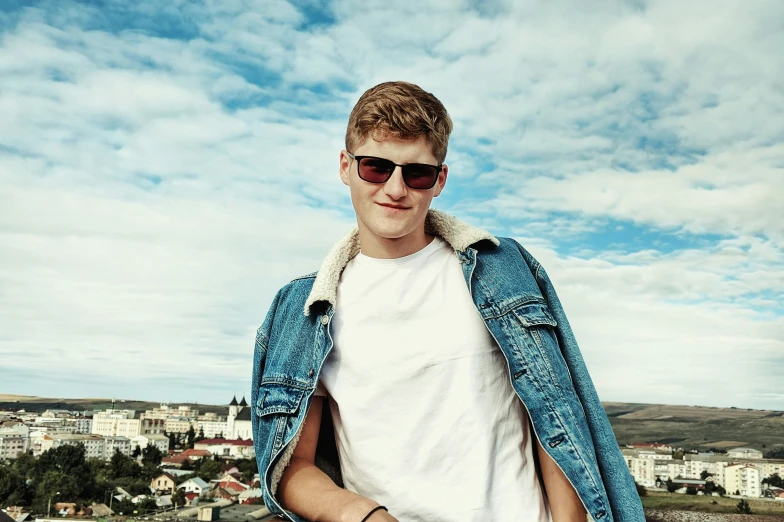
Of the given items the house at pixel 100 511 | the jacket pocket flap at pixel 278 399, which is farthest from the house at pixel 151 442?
the jacket pocket flap at pixel 278 399

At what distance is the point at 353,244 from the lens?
2066mm

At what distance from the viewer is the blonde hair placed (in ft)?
5.94

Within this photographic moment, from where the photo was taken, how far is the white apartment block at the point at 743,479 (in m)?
16.8

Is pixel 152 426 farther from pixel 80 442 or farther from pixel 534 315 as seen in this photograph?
pixel 534 315

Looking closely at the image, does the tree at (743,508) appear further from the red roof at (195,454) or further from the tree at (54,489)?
the red roof at (195,454)

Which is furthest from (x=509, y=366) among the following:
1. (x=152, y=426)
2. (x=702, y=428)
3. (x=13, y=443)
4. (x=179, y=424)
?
(x=179, y=424)

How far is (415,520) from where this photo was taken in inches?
68.7

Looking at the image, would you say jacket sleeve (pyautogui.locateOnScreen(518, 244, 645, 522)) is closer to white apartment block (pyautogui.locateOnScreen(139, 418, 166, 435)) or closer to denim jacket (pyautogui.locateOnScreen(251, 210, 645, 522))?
denim jacket (pyautogui.locateOnScreen(251, 210, 645, 522))

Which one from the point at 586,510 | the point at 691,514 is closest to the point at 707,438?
the point at 691,514

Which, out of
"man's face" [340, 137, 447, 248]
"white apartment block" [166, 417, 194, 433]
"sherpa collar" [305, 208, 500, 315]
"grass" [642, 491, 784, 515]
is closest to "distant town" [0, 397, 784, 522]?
"white apartment block" [166, 417, 194, 433]

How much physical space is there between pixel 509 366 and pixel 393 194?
0.52 meters

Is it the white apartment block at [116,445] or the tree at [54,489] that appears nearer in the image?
the tree at [54,489]

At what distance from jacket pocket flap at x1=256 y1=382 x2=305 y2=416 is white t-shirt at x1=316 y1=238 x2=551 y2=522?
0.29 feet

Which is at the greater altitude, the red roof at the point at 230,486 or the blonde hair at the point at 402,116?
the blonde hair at the point at 402,116
